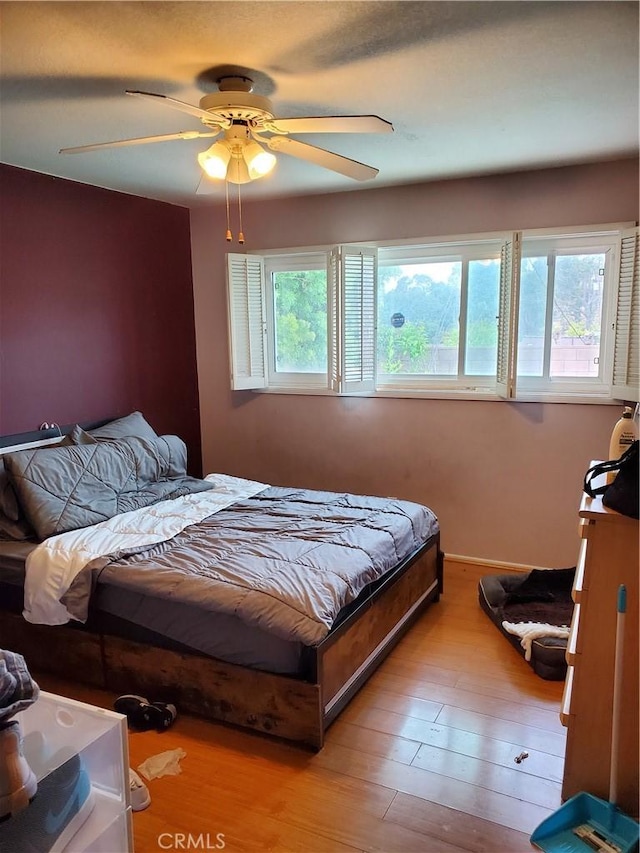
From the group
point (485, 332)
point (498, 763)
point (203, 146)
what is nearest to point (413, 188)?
point (485, 332)

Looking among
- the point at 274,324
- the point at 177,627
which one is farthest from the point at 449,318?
the point at 177,627

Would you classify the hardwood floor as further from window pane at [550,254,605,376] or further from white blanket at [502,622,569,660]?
window pane at [550,254,605,376]

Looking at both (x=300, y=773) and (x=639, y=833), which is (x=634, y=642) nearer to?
(x=639, y=833)

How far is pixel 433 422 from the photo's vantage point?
397 centimetres

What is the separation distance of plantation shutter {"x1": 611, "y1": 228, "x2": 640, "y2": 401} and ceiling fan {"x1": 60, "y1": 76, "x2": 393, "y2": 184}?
1664 mm

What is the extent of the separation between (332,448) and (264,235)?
64.5 inches

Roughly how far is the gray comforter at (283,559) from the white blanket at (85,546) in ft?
0.32

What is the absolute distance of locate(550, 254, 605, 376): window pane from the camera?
352cm

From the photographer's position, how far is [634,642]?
179cm

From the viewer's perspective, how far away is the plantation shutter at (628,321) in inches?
127

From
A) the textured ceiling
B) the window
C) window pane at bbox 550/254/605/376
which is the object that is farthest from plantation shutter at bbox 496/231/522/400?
the textured ceiling

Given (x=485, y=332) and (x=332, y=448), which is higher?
(x=485, y=332)

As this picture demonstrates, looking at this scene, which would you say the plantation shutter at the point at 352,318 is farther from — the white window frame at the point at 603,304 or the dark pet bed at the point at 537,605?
the dark pet bed at the point at 537,605

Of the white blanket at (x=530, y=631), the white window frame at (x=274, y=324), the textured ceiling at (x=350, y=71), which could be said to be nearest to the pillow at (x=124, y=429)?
the white window frame at (x=274, y=324)
